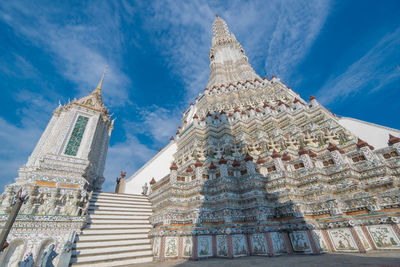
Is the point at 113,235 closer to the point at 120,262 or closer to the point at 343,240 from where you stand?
the point at 120,262

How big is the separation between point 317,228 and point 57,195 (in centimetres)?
1265

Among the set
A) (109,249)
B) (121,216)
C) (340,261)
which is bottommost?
(340,261)

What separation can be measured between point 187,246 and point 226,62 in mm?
32944

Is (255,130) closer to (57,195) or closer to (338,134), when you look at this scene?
(338,134)

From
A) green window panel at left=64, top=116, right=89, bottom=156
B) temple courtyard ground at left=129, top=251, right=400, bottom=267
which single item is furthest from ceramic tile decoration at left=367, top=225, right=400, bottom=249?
green window panel at left=64, top=116, right=89, bottom=156

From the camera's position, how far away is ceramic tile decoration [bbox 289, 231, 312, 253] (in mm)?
7758

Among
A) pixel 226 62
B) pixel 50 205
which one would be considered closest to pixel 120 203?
pixel 50 205

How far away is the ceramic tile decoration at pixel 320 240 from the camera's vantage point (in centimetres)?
759

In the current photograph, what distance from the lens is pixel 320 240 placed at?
775 centimetres

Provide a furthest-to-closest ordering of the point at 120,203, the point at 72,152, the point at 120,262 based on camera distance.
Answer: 1. the point at 120,203
2. the point at 72,152
3. the point at 120,262

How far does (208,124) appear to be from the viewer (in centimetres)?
1828

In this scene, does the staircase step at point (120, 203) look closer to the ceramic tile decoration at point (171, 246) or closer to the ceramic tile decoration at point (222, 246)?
the ceramic tile decoration at point (171, 246)

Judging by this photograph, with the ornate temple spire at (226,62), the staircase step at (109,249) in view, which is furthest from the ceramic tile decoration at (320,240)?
the ornate temple spire at (226,62)

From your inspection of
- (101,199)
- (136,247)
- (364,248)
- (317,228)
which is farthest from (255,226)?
(101,199)
